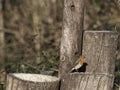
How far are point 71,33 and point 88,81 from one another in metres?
0.49

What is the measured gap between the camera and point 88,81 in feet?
12.6

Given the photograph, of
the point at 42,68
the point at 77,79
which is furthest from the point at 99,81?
the point at 42,68

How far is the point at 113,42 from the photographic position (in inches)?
163

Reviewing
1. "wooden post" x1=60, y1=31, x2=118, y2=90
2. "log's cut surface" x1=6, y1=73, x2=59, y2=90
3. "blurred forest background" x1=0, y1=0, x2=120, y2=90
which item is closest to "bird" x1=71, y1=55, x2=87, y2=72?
"wooden post" x1=60, y1=31, x2=118, y2=90

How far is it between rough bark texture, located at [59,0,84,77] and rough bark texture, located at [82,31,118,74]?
8 cm

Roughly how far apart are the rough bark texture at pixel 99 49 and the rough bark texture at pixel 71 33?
0.25 ft

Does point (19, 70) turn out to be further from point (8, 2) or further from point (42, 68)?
point (8, 2)

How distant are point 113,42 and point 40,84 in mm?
834

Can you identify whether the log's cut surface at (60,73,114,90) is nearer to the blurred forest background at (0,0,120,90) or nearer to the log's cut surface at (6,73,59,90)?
the log's cut surface at (6,73,59,90)

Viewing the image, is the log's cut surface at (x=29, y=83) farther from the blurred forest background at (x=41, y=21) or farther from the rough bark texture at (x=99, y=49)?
the blurred forest background at (x=41, y=21)

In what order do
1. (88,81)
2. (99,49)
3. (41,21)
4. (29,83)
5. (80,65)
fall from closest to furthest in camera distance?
(29,83) < (88,81) < (80,65) < (99,49) < (41,21)

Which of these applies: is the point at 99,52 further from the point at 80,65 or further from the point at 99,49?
the point at 80,65

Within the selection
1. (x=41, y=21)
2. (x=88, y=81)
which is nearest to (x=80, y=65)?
(x=88, y=81)

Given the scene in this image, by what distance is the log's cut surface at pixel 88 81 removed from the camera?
3.85 m
